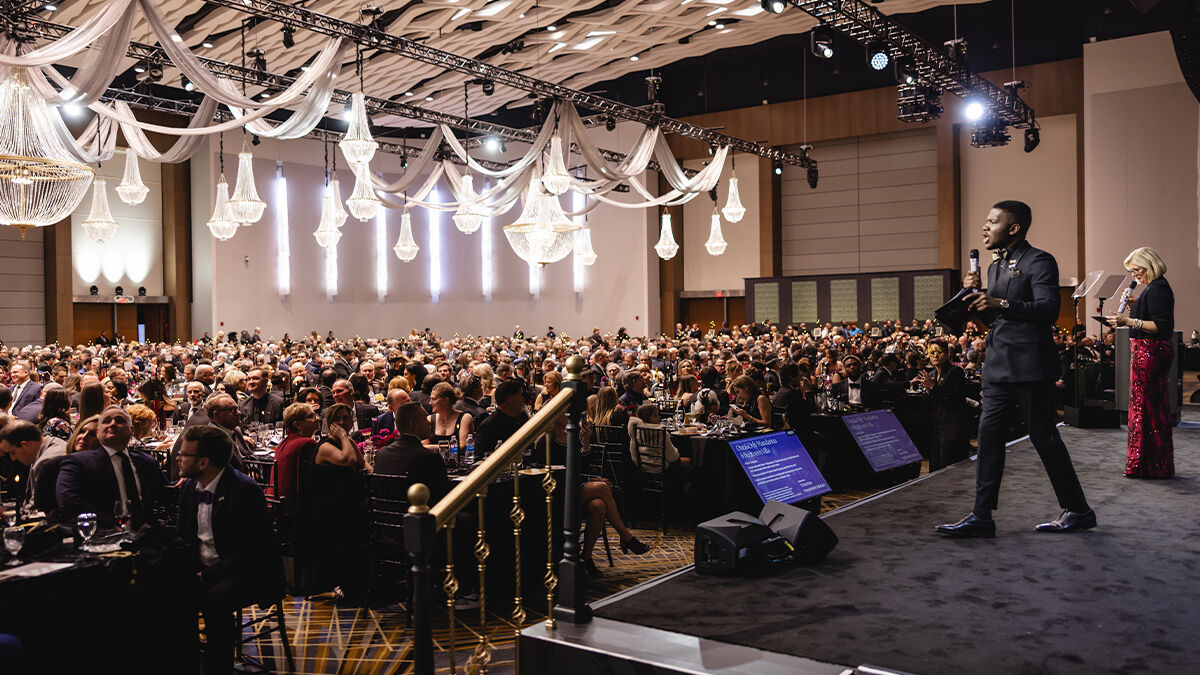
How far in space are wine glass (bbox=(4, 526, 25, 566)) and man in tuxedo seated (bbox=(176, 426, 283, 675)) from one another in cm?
57

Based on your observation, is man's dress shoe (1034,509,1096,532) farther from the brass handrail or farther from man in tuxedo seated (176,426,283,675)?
man in tuxedo seated (176,426,283,675)

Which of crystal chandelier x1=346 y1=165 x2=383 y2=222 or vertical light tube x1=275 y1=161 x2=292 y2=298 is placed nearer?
crystal chandelier x1=346 y1=165 x2=383 y2=222

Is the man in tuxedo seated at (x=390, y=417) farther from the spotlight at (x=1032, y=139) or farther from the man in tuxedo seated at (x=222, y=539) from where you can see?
the spotlight at (x=1032, y=139)

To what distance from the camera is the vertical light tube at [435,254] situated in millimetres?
26688

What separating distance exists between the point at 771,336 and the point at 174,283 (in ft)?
52.1

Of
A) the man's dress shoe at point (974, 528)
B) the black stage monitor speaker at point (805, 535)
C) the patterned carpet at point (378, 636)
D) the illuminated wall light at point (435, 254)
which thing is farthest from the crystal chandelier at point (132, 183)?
the illuminated wall light at point (435, 254)

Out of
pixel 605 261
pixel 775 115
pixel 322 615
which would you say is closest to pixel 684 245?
pixel 605 261

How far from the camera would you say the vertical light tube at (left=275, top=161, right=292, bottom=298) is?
2383 cm

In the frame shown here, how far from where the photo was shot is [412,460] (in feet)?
15.2

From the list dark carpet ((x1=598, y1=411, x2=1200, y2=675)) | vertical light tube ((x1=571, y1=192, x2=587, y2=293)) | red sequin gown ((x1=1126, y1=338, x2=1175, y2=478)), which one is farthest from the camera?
vertical light tube ((x1=571, y1=192, x2=587, y2=293))

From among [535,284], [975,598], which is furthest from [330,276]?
[975,598]

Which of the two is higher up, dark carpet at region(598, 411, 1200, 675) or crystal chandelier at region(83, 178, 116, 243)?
crystal chandelier at region(83, 178, 116, 243)

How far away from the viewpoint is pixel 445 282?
27172 mm

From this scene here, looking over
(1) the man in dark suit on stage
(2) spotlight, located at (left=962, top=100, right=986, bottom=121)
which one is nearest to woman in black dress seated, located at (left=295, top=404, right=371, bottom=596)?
(1) the man in dark suit on stage
